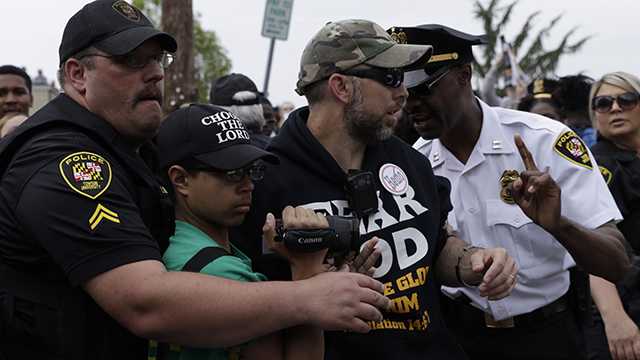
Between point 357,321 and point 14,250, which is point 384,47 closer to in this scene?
point 357,321

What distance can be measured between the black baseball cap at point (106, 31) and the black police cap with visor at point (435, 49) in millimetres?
1499

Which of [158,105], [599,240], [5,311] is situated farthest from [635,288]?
[5,311]

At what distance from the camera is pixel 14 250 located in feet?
7.52

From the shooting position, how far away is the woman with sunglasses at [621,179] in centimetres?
411

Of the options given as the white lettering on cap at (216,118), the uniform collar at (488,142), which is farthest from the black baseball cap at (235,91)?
the white lettering on cap at (216,118)

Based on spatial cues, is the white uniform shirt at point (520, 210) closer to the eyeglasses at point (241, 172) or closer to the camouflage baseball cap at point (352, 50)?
the camouflage baseball cap at point (352, 50)

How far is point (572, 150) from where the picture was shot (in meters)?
3.65

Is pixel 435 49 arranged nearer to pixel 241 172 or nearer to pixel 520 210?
pixel 520 210

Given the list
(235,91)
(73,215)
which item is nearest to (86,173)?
(73,215)

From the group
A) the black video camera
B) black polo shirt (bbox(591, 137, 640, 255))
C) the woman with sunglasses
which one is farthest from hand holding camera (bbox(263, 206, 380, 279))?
black polo shirt (bbox(591, 137, 640, 255))

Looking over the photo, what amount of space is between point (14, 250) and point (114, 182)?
34cm

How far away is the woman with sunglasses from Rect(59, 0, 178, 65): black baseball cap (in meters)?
2.77

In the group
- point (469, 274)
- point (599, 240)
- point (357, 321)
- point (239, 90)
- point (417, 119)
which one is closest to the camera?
point (357, 321)

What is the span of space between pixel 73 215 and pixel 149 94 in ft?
1.77
